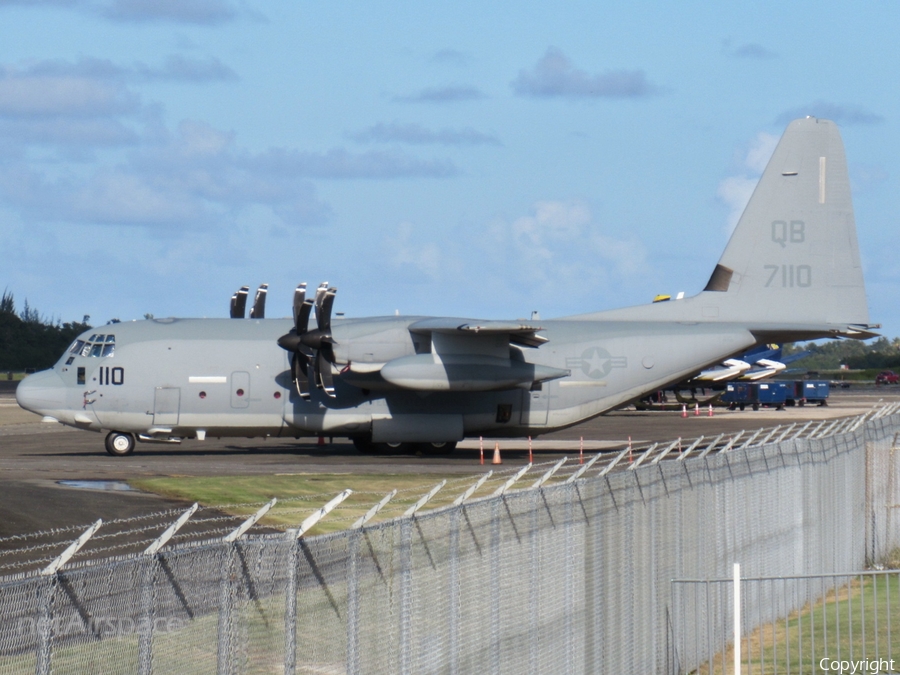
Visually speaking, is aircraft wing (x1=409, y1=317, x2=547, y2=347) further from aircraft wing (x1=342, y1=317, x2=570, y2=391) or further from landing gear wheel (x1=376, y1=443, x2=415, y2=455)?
landing gear wheel (x1=376, y1=443, x2=415, y2=455)

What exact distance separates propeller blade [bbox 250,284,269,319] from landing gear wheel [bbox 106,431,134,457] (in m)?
6.25

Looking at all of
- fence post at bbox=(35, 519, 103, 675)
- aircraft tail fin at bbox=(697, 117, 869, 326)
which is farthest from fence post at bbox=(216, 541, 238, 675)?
aircraft tail fin at bbox=(697, 117, 869, 326)

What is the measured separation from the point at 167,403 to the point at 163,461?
210 centimetres

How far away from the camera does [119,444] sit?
3394 cm

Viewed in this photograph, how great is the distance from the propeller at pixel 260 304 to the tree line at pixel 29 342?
93651 mm

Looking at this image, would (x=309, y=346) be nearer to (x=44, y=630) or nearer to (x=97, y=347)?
(x=97, y=347)

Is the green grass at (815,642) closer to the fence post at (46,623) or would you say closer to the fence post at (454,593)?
the fence post at (454,593)

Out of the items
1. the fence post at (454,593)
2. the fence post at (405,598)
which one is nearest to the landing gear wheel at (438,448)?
the fence post at (454,593)

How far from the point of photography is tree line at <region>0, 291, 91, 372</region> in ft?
419

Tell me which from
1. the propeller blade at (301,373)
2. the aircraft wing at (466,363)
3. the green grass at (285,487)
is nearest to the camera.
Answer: the green grass at (285,487)

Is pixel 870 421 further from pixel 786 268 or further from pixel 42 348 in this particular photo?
pixel 42 348

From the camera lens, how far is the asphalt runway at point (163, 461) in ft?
64.8

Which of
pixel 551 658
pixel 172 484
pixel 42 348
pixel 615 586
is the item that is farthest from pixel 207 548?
pixel 42 348

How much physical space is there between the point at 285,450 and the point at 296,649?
3218 centimetres
